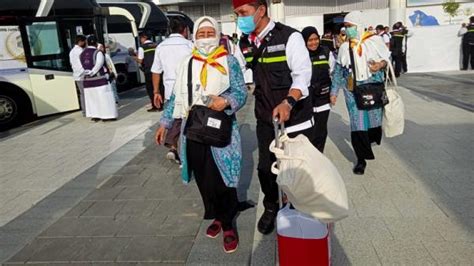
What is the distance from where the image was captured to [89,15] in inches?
447

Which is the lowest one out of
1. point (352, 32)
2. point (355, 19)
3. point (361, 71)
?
point (361, 71)

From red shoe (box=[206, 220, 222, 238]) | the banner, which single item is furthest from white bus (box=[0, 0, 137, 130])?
the banner

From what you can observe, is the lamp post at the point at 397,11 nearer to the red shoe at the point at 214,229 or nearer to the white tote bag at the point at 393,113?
the white tote bag at the point at 393,113

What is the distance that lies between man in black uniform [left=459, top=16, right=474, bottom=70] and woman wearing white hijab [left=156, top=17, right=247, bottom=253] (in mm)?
14470

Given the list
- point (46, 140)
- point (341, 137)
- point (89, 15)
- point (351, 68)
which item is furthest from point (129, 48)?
point (351, 68)

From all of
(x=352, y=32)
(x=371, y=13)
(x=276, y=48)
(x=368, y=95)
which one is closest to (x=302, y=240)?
(x=276, y=48)

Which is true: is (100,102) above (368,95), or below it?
below

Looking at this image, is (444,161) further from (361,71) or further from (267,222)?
(267,222)

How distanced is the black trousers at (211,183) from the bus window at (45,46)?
313 inches

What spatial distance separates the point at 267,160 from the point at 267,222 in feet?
1.75

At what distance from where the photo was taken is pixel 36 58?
9.98 meters

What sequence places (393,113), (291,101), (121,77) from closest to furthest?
1. (291,101)
2. (393,113)
3. (121,77)

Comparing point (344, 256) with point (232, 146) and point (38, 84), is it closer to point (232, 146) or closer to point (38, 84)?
point (232, 146)

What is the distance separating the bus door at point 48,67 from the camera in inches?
390
